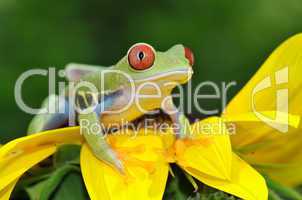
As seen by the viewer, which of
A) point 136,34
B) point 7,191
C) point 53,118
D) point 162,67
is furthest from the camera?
point 136,34

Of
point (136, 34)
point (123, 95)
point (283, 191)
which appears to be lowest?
point (283, 191)

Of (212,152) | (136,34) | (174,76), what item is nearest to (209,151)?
(212,152)

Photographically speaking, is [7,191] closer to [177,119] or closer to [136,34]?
[177,119]

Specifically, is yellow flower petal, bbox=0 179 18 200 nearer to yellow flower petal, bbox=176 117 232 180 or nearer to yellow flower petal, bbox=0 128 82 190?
yellow flower petal, bbox=0 128 82 190

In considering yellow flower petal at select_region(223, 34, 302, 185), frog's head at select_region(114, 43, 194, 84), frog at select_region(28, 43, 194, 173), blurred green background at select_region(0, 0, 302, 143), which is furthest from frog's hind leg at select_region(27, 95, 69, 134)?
blurred green background at select_region(0, 0, 302, 143)

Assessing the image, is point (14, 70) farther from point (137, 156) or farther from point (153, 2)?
point (137, 156)

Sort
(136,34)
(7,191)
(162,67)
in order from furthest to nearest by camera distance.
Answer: (136,34) → (162,67) → (7,191)
